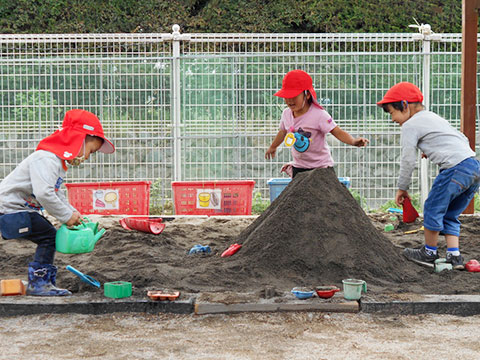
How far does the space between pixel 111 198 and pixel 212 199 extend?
1.40 meters

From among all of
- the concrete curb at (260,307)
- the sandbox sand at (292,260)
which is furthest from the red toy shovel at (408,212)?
the concrete curb at (260,307)

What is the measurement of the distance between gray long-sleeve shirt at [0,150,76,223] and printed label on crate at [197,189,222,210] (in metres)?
4.43

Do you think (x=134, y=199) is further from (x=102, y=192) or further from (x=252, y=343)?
(x=252, y=343)

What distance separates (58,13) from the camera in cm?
1831

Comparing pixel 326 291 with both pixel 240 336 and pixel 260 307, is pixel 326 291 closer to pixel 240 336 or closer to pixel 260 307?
pixel 260 307

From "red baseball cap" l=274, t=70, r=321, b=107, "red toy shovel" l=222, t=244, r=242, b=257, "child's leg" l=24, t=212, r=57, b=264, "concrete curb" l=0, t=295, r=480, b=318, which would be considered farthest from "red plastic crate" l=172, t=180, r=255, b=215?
"concrete curb" l=0, t=295, r=480, b=318

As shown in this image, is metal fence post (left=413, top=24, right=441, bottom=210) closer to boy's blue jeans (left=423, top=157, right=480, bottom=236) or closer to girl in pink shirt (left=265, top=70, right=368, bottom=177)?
girl in pink shirt (left=265, top=70, right=368, bottom=177)

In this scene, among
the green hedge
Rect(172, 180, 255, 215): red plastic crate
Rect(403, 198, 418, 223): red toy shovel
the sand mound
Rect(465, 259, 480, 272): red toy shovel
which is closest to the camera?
the sand mound

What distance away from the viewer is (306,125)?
5.93m

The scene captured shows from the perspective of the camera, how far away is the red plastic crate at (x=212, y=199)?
29.3ft

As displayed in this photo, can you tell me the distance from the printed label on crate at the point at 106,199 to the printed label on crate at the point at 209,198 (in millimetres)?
1137

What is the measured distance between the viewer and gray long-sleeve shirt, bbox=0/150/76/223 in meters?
4.29

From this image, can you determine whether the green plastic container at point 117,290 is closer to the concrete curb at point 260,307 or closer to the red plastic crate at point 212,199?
the concrete curb at point 260,307

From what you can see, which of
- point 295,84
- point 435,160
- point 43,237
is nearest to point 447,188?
point 435,160
